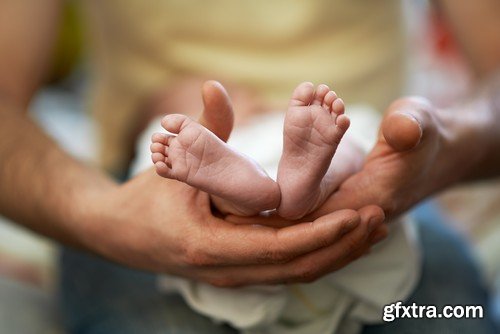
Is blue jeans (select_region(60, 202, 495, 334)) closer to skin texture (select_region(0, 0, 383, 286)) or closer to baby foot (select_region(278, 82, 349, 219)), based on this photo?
skin texture (select_region(0, 0, 383, 286))

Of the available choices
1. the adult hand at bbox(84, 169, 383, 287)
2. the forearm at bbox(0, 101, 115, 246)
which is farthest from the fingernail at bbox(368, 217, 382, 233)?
the forearm at bbox(0, 101, 115, 246)

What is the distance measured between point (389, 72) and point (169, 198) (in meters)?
0.64

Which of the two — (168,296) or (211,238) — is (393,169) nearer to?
(211,238)

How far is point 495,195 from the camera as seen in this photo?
4.56ft

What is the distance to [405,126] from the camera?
650mm

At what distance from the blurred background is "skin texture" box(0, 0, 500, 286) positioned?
4.9 inches

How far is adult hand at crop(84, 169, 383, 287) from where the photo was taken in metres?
0.68

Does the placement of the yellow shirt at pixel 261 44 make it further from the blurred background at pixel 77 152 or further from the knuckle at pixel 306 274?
the knuckle at pixel 306 274

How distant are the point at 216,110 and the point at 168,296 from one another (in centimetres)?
32

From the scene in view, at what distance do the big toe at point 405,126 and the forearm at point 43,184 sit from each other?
339 mm

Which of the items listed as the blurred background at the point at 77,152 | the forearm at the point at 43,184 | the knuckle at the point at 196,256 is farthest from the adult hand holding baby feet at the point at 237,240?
the blurred background at the point at 77,152

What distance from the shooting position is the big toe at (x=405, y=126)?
65cm

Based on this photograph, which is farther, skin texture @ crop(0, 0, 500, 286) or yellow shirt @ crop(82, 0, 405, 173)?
yellow shirt @ crop(82, 0, 405, 173)

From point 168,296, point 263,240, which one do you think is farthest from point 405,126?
point 168,296
